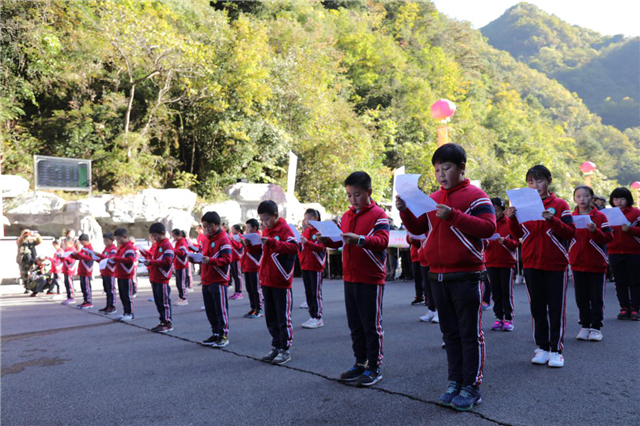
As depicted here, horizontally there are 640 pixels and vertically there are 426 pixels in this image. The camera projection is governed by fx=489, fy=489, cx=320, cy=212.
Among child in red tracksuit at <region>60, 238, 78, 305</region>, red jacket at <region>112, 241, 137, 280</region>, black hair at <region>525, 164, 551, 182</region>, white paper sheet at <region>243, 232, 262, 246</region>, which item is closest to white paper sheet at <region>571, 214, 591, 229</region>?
black hair at <region>525, 164, 551, 182</region>

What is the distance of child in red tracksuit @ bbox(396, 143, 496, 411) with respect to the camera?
11.5ft

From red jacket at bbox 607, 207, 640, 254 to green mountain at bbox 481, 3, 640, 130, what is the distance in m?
82.6

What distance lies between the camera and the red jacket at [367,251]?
4320mm

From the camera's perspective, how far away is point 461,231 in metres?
3.47

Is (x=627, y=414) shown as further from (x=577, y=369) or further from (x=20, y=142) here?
(x=20, y=142)

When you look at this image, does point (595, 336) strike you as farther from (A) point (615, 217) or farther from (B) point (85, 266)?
(B) point (85, 266)

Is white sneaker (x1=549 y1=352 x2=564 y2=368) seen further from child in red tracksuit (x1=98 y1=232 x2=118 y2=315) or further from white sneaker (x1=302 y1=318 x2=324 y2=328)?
child in red tracksuit (x1=98 y1=232 x2=118 y2=315)

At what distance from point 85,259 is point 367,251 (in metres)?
7.68

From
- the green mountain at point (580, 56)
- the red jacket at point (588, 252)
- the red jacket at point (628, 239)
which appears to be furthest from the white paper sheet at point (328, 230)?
the green mountain at point (580, 56)

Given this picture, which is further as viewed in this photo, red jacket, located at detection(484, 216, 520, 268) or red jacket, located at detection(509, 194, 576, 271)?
red jacket, located at detection(484, 216, 520, 268)

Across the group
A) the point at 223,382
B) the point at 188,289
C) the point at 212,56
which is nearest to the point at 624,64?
the point at 212,56

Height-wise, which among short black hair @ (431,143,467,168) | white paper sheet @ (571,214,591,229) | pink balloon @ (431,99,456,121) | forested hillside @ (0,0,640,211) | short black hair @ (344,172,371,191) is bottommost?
white paper sheet @ (571,214,591,229)

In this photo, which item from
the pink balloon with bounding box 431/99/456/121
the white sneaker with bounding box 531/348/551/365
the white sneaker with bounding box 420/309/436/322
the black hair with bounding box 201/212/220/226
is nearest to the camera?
the white sneaker with bounding box 531/348/551/365

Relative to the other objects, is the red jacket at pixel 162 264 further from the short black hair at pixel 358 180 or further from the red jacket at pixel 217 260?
the short black hair at pixel 358 180
